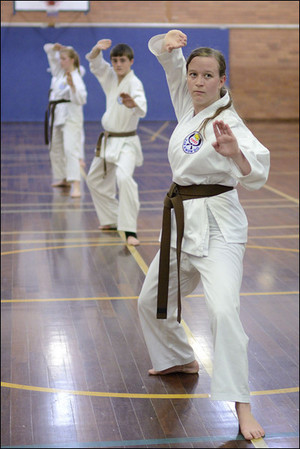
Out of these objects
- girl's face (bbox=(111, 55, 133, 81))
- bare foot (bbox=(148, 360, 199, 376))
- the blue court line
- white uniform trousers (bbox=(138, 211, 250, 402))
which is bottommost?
the blue court line

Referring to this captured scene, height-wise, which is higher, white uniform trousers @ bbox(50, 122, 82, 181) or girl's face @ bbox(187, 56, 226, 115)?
Answer: white uniform trousers @ bbox(50, 122, 82, 181)

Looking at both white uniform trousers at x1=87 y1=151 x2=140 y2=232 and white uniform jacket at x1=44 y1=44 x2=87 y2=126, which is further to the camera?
white uniform jacket at x1=44 y1=44 x2=87 y2=126

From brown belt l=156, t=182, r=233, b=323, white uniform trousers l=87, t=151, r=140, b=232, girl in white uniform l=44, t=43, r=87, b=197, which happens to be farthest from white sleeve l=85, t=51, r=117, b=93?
brown belt l=156, t=182, r=233, b=323

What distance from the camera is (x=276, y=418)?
407cm

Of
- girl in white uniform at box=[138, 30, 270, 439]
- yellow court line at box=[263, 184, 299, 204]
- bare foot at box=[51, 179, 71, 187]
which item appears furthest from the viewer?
bare foot at box=[51, 179, 71, 187]

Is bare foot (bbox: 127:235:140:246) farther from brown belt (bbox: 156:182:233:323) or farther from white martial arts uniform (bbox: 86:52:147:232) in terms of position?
brown belt (bbox: 156:182:233:323)

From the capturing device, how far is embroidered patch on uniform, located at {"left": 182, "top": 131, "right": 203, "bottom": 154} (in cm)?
240

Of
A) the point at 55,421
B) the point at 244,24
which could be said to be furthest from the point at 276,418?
the point at 244,24

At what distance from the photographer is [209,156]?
8.01 feet

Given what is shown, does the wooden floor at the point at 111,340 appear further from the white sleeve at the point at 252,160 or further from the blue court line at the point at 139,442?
the white sleeve at the point at 252,160

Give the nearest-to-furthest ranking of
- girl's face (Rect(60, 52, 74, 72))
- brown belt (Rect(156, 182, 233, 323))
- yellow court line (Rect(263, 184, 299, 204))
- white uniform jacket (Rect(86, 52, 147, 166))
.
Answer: brown belt (Rect(156, 182, 233, 323)) < white uniform jacket (Rect(86, 52, 147, 166)) < girl's face (Rect(60, 52, 74, 72)) < yellow court line (Rect(263, 184, 299, 204))

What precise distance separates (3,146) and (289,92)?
9689 mm

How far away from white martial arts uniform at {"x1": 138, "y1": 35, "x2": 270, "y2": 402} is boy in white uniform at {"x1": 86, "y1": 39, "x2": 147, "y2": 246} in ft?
12.3

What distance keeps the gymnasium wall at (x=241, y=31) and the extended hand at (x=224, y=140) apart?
17494mm
